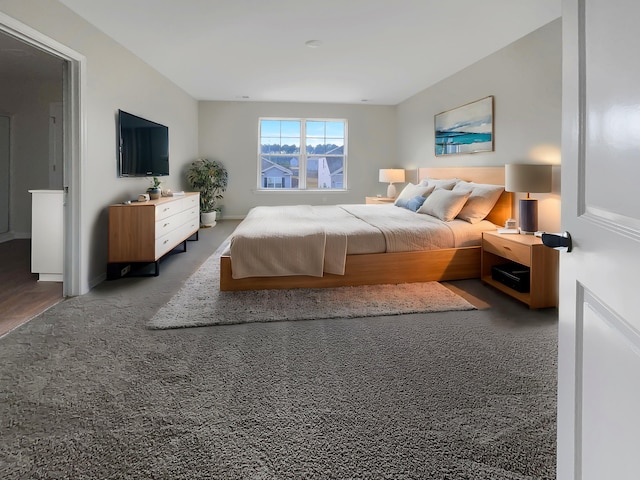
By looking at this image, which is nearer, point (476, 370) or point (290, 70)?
point (476, 370)

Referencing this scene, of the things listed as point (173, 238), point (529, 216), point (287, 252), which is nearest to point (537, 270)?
point (529, 216)

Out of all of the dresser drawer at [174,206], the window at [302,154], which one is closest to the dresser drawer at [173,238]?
the dresser drawer at [174,206]

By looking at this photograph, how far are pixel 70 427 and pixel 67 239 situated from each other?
87.7 inches

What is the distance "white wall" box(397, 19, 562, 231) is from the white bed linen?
814 millimetres

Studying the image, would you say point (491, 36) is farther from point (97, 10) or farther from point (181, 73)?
point (181, 73)

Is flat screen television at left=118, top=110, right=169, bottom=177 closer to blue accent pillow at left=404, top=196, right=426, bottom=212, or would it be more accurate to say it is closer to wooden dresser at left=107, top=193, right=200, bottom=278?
wooden dresser at left=107, top=193, right=200, bottom=278

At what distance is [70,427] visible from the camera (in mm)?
1563

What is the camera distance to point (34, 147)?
18.6 feet

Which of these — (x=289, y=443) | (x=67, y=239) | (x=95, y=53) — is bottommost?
(x=289, y=443)

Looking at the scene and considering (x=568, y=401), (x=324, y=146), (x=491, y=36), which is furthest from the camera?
(x=324, y=146)

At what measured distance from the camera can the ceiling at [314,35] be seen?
317 centimetres

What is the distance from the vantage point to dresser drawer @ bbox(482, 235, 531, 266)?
302cm

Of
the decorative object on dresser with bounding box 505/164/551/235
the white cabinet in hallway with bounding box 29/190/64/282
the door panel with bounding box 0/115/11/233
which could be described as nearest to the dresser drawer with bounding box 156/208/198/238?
the white cabinet in hallway with bounding box 29/190/64/282

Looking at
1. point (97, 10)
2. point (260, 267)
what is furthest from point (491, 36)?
point (97, 10)
